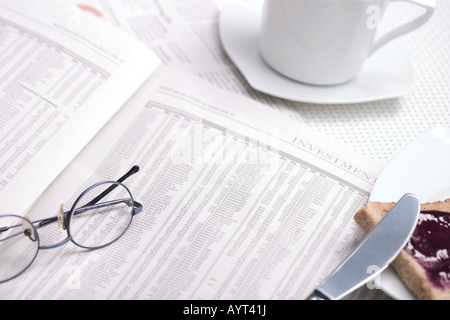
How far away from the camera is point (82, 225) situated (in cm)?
53

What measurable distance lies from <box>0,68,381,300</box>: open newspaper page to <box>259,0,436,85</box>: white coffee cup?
7 centimetres

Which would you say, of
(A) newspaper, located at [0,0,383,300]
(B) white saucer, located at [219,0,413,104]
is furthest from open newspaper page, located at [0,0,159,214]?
(B) white saucer, located at [219,0,413,104]

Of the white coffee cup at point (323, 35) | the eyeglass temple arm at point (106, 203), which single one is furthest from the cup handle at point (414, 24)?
the eyeglass temple arm at point (106, 203)

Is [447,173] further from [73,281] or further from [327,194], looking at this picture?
[73,281]

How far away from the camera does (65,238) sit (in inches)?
20.5

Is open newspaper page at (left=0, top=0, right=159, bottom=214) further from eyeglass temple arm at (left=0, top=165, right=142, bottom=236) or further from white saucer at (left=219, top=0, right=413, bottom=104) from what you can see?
white saucer at (left=219, top=0, right=413, bottom=104)

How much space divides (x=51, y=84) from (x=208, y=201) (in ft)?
0.87

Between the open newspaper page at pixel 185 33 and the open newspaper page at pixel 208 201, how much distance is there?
0.12 feet

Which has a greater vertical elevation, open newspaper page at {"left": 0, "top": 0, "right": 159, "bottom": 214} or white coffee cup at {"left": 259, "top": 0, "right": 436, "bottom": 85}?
white coffee cup at {"left": 259, "top": 0, "right": 436, "bottom": 85}

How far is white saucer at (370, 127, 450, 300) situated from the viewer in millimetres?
545

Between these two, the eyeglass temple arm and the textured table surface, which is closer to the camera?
the eyeglass temple arm

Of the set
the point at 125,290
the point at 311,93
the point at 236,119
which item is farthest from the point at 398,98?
the point at 125,290

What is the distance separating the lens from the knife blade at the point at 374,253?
46 centimetres

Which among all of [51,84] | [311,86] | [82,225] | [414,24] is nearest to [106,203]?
[82,225]
